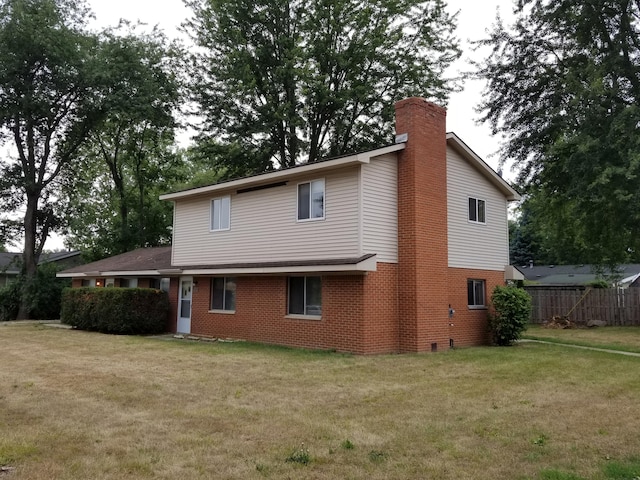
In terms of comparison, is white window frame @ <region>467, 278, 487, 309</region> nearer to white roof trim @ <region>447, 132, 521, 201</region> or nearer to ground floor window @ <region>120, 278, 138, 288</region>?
white roof trim @ <region>447, 132, 521, 201</region>

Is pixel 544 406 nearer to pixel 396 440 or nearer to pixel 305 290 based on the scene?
A: pixel 396 440

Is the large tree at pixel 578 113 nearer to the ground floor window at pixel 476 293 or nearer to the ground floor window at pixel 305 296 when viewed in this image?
the ground floor window at pixel 476 293

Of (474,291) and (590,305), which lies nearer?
(474,291)

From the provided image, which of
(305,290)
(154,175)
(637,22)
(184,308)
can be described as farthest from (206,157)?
(637,22)

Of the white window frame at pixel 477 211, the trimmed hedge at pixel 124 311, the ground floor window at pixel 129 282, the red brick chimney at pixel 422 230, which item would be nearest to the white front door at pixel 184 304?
the trimmed hedge at pixel 124 311

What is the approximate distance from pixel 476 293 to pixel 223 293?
8356 mm

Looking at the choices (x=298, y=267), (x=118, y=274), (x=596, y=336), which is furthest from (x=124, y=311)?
(x=596, y=336)

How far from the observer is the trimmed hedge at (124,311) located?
1977cm

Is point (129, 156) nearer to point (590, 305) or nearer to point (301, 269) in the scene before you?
point (301, 269)

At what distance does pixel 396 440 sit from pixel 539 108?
22.0 metres

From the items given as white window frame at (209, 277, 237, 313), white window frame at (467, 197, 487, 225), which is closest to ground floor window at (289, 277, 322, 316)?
white window frame at (209, 277, 237, 313)

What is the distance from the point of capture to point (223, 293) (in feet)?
61.3

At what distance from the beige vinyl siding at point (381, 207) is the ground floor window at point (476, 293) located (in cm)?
375

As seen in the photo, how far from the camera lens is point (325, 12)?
26438 mm
